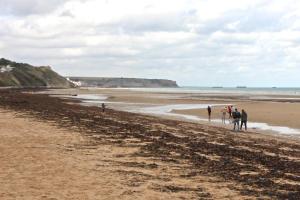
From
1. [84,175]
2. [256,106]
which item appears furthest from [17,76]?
[84,175]

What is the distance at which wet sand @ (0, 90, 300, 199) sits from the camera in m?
10.1

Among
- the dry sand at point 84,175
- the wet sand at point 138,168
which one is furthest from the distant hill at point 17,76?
the dry sand at point 84,175

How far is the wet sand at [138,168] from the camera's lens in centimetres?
1006

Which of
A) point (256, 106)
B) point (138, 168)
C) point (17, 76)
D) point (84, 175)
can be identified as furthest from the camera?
point (17, 76)

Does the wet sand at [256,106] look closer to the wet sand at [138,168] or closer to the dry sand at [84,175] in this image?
the wet sand at [138,168]

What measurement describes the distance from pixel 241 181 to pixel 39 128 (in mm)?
12523

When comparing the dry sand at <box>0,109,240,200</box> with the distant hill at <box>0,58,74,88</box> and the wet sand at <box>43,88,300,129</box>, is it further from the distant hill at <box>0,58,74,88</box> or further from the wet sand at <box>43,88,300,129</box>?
the distant hill at <box>0,58,74,88</box>

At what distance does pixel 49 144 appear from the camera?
16422 millimetres

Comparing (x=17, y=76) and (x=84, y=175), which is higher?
(x=17, y=76)

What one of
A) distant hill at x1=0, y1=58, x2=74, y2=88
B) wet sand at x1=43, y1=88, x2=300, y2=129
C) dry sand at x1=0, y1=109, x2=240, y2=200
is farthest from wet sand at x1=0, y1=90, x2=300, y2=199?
distant hill at x1=0, y1=58, x2=74, y2=88

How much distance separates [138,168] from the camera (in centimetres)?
1280

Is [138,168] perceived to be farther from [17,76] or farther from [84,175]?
[17,76]

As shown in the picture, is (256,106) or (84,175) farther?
(256,106)

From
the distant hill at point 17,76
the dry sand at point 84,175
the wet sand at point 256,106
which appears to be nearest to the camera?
the dry sand at point 84,175
